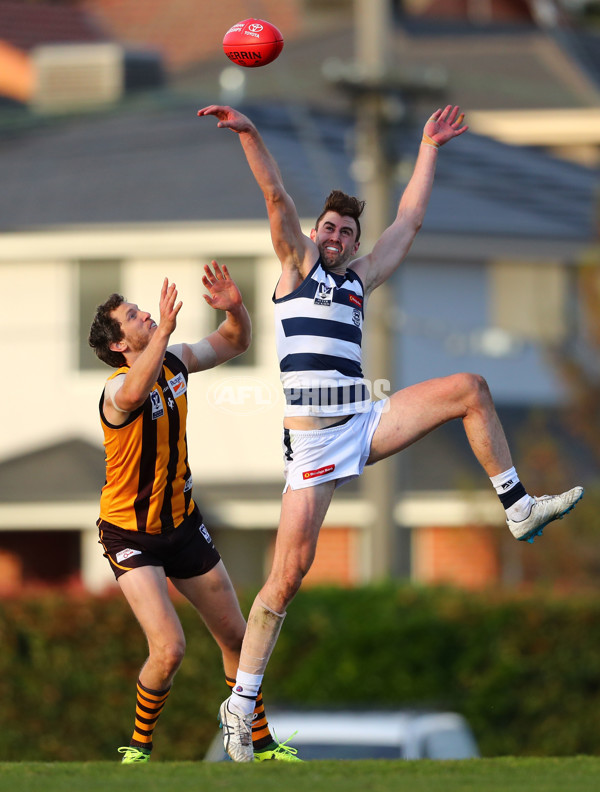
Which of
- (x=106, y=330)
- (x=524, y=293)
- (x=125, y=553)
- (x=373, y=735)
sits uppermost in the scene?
(x=524, y=293)

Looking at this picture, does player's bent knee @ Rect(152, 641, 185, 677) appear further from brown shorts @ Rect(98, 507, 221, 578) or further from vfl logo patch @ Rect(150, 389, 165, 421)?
vfl logo patch @ Rect(150, 389, 165, 421)

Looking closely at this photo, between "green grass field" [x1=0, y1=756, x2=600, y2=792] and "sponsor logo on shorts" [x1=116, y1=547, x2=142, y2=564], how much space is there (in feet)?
3.91

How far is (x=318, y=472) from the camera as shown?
355 inches

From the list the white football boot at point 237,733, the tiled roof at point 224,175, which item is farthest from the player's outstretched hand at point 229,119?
the tiled roof at point 224,175

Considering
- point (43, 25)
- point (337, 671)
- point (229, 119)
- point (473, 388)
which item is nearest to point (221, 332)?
point (229, 119)

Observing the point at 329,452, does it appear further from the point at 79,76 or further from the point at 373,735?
the point at 79,76

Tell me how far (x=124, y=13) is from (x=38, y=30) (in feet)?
22.1

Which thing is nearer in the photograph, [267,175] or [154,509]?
[267,175]

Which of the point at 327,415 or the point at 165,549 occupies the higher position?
the point at 327,415

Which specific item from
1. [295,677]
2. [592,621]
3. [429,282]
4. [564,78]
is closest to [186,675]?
[295,677]

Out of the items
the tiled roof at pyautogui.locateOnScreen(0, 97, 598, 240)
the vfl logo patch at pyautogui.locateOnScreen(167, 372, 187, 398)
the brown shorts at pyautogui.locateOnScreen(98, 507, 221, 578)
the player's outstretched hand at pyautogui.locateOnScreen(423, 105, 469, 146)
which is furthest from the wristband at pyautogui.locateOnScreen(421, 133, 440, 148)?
the tiled roof at pyautogui.locateOnScreen(0, 97, 598, 240)

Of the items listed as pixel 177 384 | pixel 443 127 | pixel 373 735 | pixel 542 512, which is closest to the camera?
pixel 542 512

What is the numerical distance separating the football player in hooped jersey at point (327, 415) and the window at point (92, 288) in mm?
19493

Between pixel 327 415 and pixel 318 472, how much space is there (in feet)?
1.07
